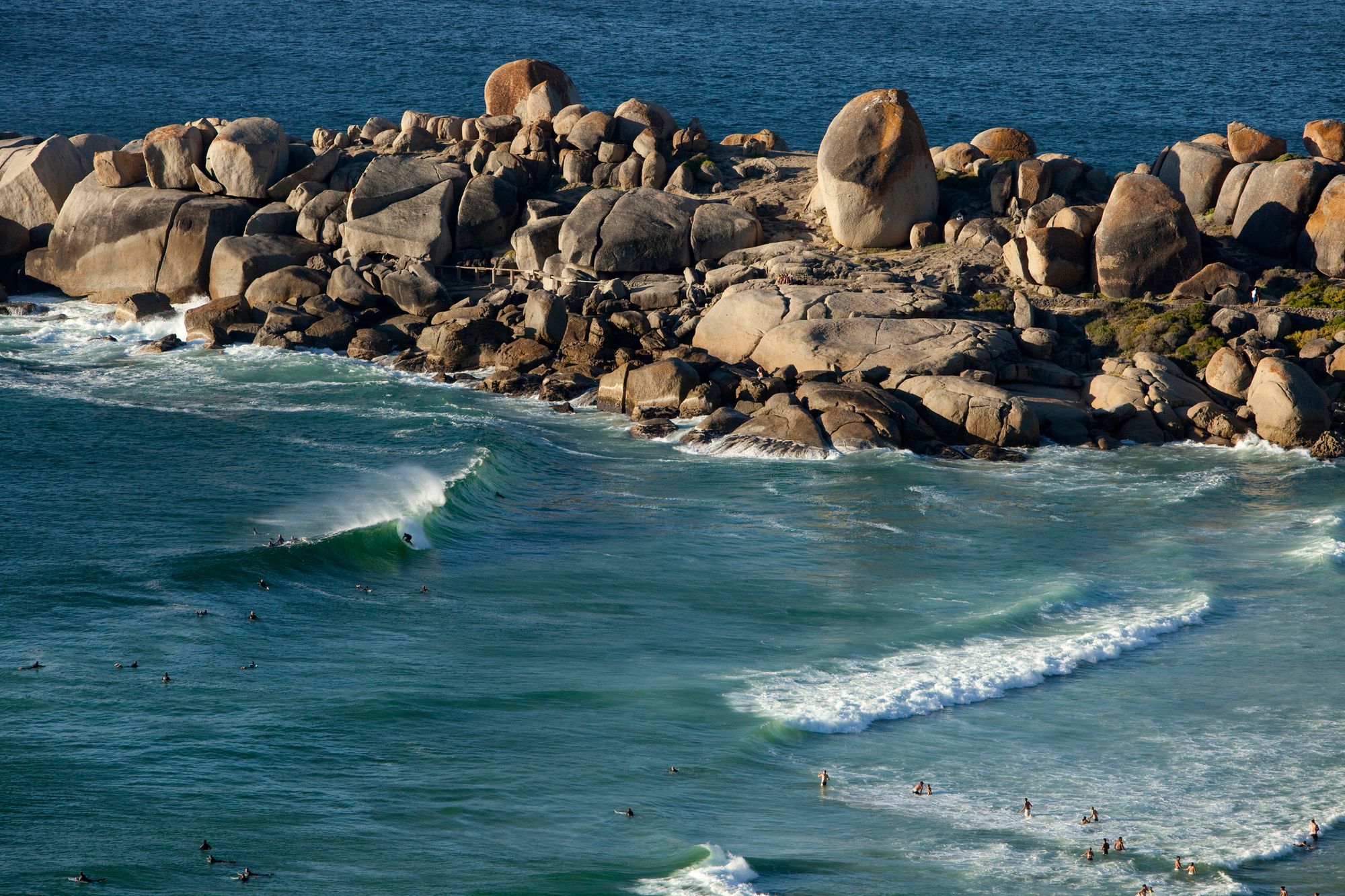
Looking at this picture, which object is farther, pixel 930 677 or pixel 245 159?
pixel 245 159

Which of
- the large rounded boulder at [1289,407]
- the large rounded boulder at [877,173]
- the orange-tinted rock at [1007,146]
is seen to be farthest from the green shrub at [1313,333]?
the orange-tinted rock at [1007,146]

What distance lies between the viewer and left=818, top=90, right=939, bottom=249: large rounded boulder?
155ft

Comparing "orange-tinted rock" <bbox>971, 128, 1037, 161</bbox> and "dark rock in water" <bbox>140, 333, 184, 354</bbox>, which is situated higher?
"orange-tinted rock" <bbox>971, 128, 1037, 161</bbox>

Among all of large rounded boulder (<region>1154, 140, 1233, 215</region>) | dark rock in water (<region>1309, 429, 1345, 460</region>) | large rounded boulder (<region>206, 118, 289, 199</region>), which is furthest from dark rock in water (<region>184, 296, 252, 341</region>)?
dark rock in water (<region>1309, 429, 1345, 460</region>)

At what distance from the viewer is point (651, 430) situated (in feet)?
132

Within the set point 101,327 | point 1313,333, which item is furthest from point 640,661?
A: point 101,327

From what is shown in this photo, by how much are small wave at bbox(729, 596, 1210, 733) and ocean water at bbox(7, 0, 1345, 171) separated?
49.9 metres

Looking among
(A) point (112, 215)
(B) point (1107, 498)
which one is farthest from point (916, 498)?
(A) point (112, 215)

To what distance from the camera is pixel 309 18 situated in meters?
118

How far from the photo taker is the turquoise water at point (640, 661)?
20234 millimetres

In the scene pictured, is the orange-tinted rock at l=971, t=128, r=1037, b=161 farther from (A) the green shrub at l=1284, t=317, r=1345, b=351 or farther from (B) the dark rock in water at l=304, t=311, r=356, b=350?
(B) the dark rock in water at l=304, t=311, r=356, b=350

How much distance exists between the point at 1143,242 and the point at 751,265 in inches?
492

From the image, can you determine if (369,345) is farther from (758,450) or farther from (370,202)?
(758,450)

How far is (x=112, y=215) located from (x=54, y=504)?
76.2 ft
